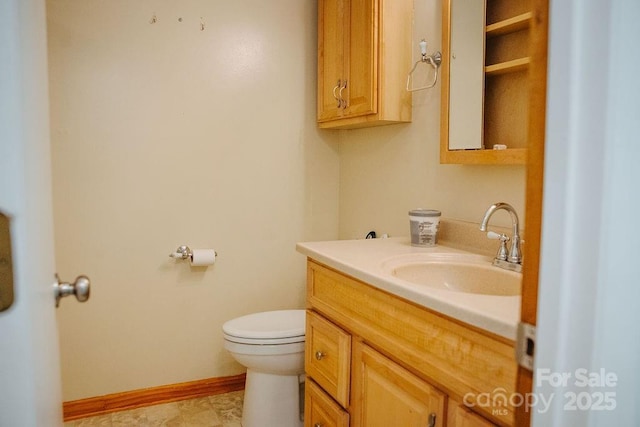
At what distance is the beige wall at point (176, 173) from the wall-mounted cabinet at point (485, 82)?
102 cm

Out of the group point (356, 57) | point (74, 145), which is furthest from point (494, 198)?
point (74, 145)

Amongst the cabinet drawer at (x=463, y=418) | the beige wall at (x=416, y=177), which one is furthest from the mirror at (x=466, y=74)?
the cabinet drawer at (x=463, y=418)

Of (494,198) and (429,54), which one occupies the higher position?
(429,54)

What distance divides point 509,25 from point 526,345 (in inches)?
49.5

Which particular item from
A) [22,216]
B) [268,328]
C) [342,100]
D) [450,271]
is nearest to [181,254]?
[268,328]

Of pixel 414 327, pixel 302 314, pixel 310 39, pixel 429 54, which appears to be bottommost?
pixel 302 314

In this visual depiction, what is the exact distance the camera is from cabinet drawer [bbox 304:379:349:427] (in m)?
1.48

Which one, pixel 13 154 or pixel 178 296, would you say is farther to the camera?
pixel 178 296

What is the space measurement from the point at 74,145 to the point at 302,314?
51.2 inches

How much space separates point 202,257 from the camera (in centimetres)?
233

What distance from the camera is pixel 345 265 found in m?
1.43

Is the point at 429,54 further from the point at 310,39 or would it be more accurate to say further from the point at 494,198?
the point at 310,39

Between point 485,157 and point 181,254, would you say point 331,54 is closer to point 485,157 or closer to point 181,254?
point 485,157

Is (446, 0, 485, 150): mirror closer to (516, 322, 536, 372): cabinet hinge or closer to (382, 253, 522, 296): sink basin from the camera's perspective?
(382, 253, 522, 296): sink basin
